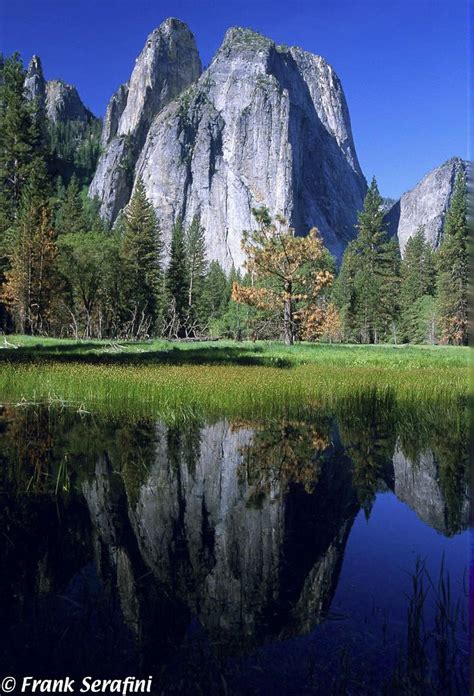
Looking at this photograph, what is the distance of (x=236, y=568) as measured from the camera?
4180mm

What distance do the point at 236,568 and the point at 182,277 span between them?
6071 cm

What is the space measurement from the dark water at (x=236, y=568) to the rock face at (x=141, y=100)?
15372 cm

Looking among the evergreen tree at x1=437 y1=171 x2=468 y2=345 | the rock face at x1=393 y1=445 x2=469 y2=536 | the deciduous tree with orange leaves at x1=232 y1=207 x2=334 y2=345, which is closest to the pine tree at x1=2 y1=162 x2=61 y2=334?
the deciduous tree with orange leaves at x1=232 y1=207 x2=334 y2=345

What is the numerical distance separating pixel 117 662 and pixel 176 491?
2.94 meters

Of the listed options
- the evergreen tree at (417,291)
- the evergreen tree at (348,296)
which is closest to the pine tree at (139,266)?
the evergreen tree at (348,296)

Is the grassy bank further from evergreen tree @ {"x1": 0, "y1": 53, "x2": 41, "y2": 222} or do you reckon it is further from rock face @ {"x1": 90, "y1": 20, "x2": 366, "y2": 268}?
rock face @ {"x1": 90, "y1": 20, "x2": 366, "y2": 268}

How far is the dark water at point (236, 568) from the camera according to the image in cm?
302

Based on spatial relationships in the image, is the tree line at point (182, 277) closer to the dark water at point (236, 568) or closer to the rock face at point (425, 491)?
the rock face at point (425, 491)

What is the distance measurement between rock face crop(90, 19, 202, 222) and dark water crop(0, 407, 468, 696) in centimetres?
15372

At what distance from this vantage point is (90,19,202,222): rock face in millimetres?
153625

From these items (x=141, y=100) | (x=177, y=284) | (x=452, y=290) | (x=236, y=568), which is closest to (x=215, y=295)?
(x=177, y=284)

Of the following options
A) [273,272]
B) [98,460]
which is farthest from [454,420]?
[273,272]

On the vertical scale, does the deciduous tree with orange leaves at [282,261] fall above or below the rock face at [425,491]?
A: above

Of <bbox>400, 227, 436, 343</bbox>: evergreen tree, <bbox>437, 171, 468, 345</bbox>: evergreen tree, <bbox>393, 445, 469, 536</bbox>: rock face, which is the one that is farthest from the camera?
<bbox>400, 227, 436, 343</bbox>: evergreen tree
